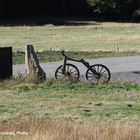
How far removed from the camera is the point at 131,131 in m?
7.45

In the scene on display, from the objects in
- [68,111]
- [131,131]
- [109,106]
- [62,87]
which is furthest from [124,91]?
[131,131]

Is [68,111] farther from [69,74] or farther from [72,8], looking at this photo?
[72,8]

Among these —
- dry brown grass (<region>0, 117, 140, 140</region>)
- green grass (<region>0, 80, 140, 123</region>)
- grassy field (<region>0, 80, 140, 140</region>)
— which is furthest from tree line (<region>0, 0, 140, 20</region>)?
dry brown grass (<region>0, 117, 140, 140</region>)

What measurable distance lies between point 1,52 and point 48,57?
11.9 metres

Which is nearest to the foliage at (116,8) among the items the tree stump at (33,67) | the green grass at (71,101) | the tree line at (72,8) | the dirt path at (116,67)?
the tree line at (72,8)

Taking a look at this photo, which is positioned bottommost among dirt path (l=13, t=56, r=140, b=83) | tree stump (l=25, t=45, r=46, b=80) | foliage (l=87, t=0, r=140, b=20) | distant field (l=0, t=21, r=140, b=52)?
dirt path (l=13, t=56, r=140, b=83)

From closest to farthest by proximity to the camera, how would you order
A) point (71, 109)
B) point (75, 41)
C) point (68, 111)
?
point (68, 111) → point (71, 109) → point (75, 41)

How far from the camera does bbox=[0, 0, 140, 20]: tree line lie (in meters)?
94.4

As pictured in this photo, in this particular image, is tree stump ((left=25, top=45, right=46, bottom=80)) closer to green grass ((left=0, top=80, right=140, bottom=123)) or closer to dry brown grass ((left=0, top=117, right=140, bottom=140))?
green grass ((left=0, top=80, right=140, bottom=123))

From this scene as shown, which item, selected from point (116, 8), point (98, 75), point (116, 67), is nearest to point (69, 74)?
point (98, 75)

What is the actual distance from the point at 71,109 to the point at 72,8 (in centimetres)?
8934

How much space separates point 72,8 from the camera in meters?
99.8

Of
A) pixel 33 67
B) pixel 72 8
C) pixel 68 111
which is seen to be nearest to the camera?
pixel 68 111

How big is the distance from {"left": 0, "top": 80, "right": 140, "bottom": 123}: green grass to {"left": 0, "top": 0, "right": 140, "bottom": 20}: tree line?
256 feet
